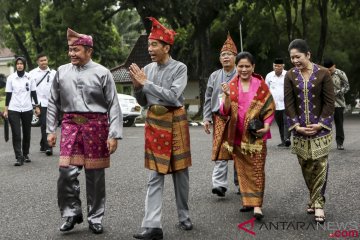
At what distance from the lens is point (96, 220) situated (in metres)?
5.61

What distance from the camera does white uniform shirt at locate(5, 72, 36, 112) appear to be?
422 inches

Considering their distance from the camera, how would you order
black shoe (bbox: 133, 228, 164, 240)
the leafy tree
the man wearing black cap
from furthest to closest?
the leafy tree → the man wearing black cap → black shoe (bbox: 133, 228, 164, 240)

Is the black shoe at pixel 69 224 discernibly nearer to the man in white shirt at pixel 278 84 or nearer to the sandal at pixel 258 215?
the sandal at pixel 258 215

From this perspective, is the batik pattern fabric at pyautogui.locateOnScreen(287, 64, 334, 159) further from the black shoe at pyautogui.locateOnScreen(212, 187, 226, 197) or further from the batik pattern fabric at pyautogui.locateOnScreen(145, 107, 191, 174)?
the black shoe at pyautogui.locateOnScreen(212, 187, 226, 197)

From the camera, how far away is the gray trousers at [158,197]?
5.33m

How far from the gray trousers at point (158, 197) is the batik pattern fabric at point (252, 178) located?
72 cm

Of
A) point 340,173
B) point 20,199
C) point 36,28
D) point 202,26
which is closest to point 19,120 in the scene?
point 20,199

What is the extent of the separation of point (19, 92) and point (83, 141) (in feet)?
18.2

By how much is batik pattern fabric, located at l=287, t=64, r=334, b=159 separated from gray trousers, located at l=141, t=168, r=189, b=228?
1287mm

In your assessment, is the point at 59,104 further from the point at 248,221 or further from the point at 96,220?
the point at 248,221

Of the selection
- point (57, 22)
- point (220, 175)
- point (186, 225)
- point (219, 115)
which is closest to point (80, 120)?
point (186, 225)

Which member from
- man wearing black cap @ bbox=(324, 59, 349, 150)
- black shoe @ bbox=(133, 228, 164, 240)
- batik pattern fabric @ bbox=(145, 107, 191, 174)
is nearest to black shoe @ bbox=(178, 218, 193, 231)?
black shoe @ bbox=(133, 228, 164, 240)

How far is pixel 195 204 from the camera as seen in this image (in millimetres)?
6789

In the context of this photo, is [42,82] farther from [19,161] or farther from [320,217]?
[320,217]
